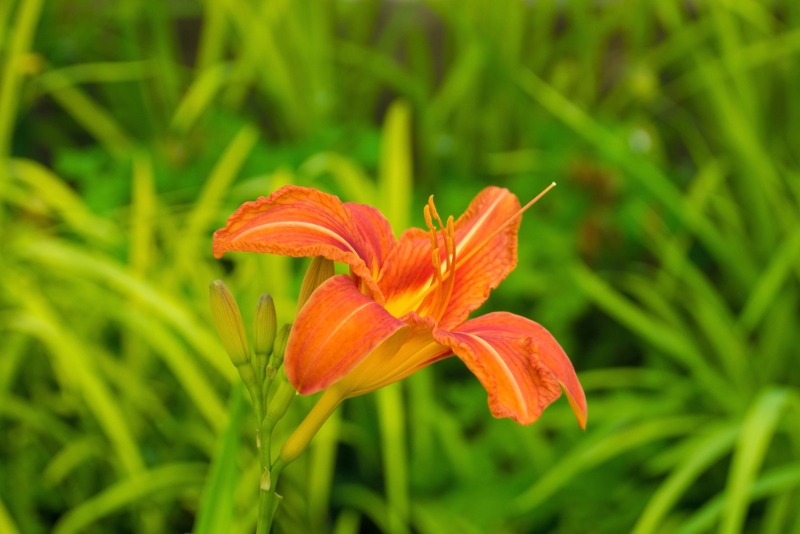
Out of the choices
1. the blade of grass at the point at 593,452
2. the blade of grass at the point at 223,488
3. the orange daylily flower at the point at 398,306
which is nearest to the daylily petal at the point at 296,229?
the orange daylily flower at the point at 398,306

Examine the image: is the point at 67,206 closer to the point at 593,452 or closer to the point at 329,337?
the point at 593,452

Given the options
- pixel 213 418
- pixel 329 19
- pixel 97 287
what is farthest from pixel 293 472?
pixel 329 19

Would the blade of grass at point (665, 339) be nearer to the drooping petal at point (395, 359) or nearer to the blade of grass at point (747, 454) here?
the blade of grass at point (747, 454)

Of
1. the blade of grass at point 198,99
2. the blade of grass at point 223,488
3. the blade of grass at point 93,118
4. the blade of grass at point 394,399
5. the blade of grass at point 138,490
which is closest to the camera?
the blade of grass at point 223,488

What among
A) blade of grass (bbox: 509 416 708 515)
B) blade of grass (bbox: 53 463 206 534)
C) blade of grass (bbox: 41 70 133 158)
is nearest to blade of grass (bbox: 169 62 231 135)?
blade of grass (bbox: 41 70 133 158)

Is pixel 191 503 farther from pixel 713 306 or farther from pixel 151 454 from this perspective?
pixel 713 306

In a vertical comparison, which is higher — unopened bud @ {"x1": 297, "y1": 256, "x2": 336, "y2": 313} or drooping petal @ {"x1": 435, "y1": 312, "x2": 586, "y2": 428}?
unopened bud @ {"x1": 297, "y1": 256, "x2": 336, "y2": 313}

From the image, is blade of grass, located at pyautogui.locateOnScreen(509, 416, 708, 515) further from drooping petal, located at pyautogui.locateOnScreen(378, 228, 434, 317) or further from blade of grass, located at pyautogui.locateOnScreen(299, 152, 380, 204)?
drooping petal, located at pyautogui.locateOnScreen(378, 228, 434, 317)
